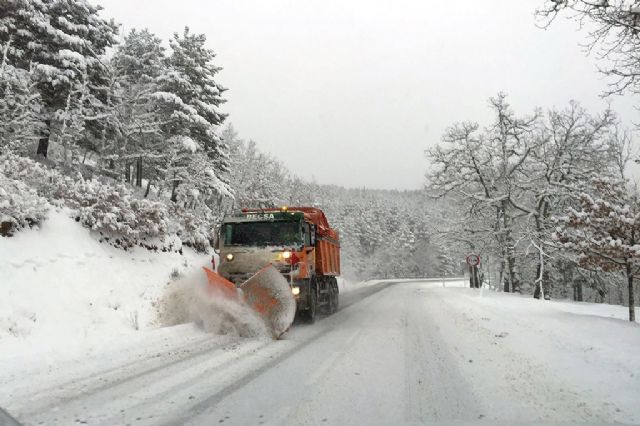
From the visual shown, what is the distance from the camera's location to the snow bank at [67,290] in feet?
26.3

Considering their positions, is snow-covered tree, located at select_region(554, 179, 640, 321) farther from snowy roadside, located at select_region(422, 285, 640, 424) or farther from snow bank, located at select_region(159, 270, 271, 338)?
snow bank, located at select_region(159, 270, 271, 338)

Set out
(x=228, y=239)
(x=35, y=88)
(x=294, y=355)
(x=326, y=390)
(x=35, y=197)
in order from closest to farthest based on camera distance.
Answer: (x=326, y=390) → (x=294, y=355) → (x=35, y=197) → (x=228, y=239) → (x=35, y=88)

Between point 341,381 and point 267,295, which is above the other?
point 267,295

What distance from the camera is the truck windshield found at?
1219 cm

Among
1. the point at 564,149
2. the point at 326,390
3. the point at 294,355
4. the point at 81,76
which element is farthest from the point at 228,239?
the point at 564,149

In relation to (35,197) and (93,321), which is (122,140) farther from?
(93,321)

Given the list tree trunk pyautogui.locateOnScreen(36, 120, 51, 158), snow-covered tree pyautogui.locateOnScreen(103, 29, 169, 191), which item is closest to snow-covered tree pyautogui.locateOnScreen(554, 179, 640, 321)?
snow-covered tree pyautogui.locateOnScreen(103, 29, 169, 191)

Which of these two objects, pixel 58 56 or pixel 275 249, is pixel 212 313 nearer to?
pixel 275 249

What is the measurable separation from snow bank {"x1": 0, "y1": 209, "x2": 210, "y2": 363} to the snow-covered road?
1.08 m

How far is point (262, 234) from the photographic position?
12312 mm

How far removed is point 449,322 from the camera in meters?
12.6

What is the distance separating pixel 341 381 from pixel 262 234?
6662mm

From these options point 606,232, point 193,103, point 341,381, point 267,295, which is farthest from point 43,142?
point 606,232

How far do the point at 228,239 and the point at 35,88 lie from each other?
15741 millimetres
